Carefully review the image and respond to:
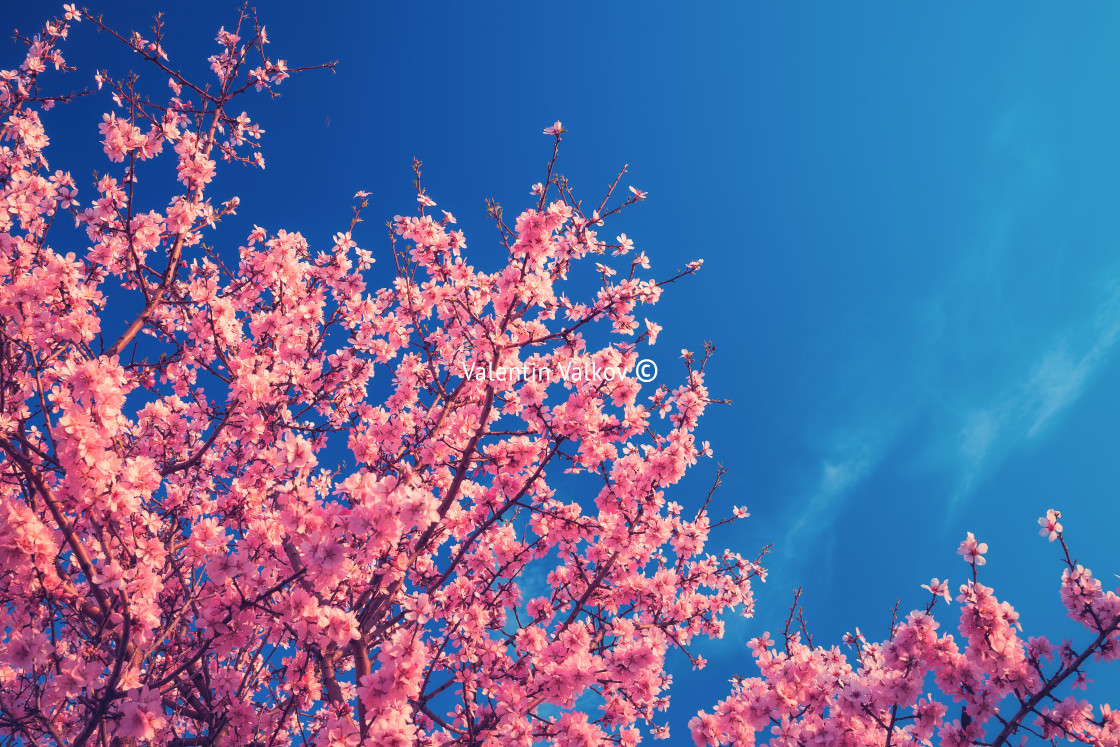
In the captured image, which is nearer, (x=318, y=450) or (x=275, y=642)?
(x=275, y=642)

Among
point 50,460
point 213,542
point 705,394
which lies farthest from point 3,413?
point 705,394

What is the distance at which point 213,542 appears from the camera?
523 cm

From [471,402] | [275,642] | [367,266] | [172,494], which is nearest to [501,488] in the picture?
[471,402]

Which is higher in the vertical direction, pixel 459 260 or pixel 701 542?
pixel 459 260

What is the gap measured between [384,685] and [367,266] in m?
6.52

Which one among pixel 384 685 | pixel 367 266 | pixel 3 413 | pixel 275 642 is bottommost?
pixel 384 685

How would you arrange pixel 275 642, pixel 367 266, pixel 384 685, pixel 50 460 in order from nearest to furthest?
pixel 50 460
pixel 384 685
pixel 275 642
pixel 367 266

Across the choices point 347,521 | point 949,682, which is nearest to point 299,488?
point 347,521

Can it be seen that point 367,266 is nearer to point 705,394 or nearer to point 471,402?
point 471,402

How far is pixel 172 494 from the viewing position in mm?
8188

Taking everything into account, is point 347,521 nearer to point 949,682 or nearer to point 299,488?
point 299,488

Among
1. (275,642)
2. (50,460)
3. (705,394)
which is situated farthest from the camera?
(705,394)

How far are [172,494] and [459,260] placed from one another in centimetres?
564

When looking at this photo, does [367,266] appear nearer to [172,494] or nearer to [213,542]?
[172,494]
